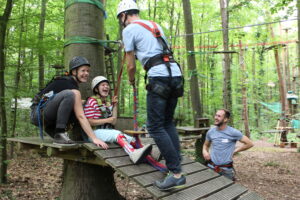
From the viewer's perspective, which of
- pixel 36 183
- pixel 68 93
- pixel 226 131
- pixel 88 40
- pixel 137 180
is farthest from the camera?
pixel 36 183

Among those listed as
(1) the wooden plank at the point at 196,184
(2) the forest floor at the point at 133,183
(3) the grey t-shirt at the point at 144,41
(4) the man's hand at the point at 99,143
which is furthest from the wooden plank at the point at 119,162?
(2) the forest floor at the point at 133,183

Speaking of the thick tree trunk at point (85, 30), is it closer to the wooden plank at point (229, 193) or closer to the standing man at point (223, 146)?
the standing man at point (223, 146)

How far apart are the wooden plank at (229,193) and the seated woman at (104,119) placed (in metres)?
0.88

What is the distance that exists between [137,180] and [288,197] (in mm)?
4238

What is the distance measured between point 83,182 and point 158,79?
2.09 m

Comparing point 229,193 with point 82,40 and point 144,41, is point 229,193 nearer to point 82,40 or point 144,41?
point 144,41

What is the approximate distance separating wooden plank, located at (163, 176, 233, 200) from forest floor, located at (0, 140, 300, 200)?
1695 millimetres

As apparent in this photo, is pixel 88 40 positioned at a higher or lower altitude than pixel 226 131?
higher

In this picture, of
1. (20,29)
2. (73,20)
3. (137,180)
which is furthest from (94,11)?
(20,29)

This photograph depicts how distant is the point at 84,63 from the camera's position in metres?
Result: 3.21

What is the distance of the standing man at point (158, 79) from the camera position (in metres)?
2.40

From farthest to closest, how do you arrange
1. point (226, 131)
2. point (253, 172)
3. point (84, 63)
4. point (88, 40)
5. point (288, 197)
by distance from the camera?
point (253, 172), point (288, 197), point (226, 131), point (88, 40), point (84, 63)

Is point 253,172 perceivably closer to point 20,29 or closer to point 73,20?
point 73,20

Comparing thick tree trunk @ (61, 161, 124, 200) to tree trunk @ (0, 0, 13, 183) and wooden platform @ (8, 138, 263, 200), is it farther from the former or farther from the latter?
tree trunk @ (0, 0, 13, 183)
